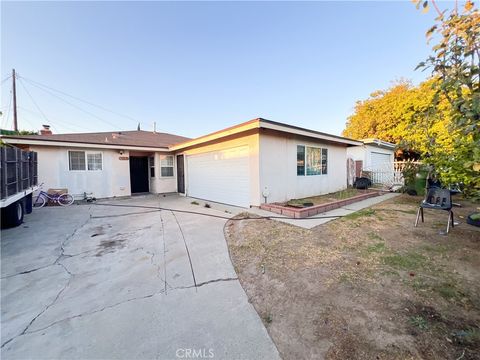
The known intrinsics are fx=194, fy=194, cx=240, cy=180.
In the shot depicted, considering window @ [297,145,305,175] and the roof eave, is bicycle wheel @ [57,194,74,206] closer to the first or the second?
the roof eave

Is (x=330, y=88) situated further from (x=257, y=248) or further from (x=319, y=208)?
(x=257, y=248)

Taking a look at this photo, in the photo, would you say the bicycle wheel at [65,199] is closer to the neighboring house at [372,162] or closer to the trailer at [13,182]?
the trailer at [13,182]

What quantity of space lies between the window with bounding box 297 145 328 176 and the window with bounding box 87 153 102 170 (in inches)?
392

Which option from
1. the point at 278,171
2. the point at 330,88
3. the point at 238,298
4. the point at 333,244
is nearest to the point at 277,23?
the point at 330,88

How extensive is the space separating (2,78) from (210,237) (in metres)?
21.2

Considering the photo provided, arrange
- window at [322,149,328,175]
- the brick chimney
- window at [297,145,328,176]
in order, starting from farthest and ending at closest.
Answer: the brick chimney
window at [322,149,328,175]
window at [297,145,328,176]

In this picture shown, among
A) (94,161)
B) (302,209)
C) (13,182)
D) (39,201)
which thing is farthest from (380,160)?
(39,201)

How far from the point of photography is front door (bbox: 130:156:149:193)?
12.6 m

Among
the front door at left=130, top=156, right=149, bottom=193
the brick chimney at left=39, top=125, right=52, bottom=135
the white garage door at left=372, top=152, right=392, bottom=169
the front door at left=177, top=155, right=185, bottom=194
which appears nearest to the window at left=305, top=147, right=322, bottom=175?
the front door at left=177, top=155, right=185, bottom=194

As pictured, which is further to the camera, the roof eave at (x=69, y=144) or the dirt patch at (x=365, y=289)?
the roof eave at (x=69, y=144)

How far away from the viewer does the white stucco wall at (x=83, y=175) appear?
8.91 metres

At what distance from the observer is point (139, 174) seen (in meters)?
12.9

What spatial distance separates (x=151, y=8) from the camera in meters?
8.23
